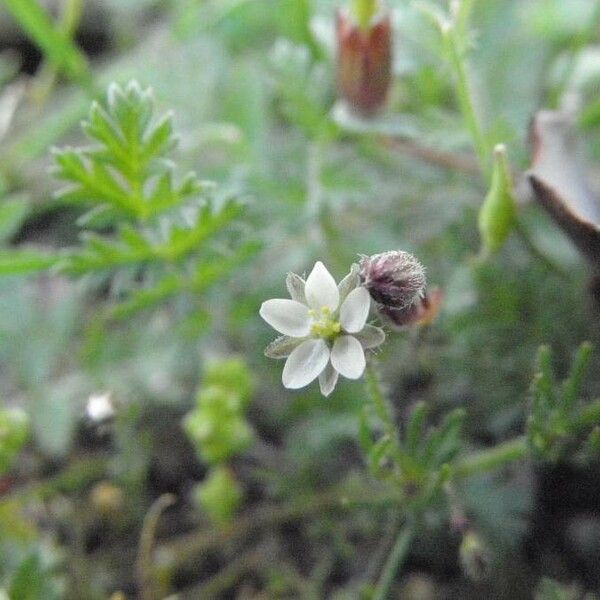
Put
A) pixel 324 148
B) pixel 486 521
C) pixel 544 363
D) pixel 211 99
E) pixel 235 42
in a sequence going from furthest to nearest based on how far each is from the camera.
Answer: pixel 235 42 < pixel 211 99 < pixel 324 148 < pixel 486 521 < pixel 544 363

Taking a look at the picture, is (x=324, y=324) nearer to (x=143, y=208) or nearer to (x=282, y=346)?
(x=282, y=346)

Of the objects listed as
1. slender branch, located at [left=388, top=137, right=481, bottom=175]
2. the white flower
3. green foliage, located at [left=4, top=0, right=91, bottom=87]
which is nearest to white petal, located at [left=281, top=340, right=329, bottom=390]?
the white flower

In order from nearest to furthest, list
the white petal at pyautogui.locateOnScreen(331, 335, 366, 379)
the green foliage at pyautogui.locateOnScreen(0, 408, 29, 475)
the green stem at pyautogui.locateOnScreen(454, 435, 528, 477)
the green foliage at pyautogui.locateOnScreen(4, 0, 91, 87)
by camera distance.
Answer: the white petal at pyautogui.locateOnScreen(331, 335, 366, 379) → the green stem at pyautogui.locateOnScreen(454, 435, 528, 477) → the green foliage at pyautogui.locateOnScreen(0, 408, 29, 475) → the green foliage at pyautogui.locateOnScreen(4, 0, 91, 87)

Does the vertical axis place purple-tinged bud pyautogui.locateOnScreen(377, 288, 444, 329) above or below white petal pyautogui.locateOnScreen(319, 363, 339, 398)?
below

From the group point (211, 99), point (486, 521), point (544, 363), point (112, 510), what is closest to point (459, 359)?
point (486, 521)

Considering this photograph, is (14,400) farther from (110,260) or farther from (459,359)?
(459,359)

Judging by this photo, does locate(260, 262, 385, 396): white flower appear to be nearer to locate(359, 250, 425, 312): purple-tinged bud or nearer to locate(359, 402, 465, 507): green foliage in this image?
locate(359, 250, 425, 312): purple-tinged bud
